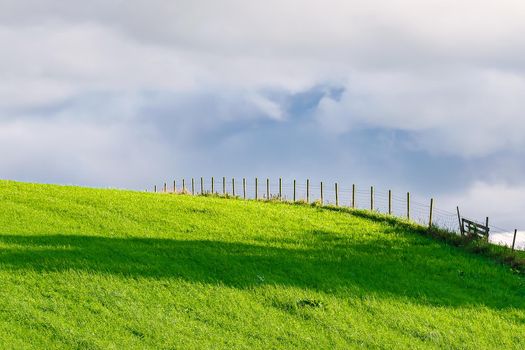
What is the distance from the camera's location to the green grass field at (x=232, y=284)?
97.3 ft

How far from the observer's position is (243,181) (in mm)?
79938

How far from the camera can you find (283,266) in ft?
128

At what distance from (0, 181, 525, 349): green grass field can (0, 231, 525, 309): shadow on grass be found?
97 mm

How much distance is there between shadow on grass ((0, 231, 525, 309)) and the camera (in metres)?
36.1

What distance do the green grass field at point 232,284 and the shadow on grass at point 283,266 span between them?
10cm

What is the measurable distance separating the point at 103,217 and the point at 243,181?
32849 mm

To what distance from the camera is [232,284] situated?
35.1 m

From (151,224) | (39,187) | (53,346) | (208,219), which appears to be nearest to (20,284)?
(53,346)

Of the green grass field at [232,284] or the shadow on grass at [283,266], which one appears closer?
the green grass field at [232,284]

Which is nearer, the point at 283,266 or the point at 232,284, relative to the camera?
the point at 232,284

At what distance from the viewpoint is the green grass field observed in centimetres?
2967

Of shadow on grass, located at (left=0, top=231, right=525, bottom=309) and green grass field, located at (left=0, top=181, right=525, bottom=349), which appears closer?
green grass field, located at (left=0, top=181, right=525, bottom=349)

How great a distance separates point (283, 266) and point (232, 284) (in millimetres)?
4530

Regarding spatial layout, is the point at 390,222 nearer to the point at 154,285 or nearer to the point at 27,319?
the point at 154,285
